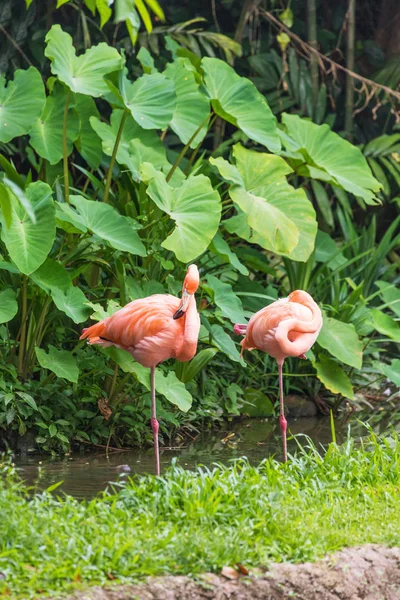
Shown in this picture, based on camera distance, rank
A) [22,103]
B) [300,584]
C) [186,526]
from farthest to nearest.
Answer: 1. [22,103]
2. [186,526]
3. [300,584]

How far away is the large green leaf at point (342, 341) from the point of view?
6471mm

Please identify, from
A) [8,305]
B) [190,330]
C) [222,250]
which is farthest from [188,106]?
[190,330]

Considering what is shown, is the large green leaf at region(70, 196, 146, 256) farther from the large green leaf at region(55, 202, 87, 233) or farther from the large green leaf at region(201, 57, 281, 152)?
the large green leaf at region(201, 57, 281, 152)

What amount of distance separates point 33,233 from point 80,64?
1418 mm

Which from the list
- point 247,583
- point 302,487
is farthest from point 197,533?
point 302,487

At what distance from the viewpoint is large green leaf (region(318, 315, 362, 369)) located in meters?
6.47

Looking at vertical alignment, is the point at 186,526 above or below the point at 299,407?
above

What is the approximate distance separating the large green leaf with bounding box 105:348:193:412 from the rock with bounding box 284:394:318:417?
5.54ft

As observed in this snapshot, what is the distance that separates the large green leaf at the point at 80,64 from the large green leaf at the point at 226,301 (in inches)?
55.0

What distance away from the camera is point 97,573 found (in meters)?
3.08

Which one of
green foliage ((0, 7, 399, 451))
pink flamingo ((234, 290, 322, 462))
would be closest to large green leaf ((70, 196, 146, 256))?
green foliage ((0, 7, 399, 451))

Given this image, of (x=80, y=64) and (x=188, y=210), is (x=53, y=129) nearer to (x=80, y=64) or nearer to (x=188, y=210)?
(x=80, y=64)

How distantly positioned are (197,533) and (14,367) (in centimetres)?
257

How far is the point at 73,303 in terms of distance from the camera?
5461 mm
